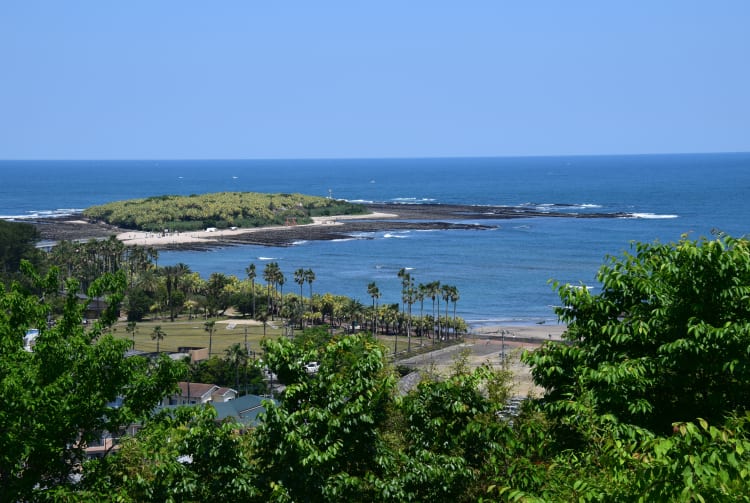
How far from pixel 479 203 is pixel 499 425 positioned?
180 m

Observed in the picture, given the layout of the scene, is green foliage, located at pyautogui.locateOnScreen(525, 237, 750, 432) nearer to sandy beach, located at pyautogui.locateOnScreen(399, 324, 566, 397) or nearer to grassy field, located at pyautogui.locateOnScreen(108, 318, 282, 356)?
sandy beach, located at pyautogui.locateOnScreen(399, 324, 566, 397)

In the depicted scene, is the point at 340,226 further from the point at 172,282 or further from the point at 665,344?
the point at 665,344

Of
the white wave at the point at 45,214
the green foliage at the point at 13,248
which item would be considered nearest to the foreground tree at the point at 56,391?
the green foliage at the point at 13,248

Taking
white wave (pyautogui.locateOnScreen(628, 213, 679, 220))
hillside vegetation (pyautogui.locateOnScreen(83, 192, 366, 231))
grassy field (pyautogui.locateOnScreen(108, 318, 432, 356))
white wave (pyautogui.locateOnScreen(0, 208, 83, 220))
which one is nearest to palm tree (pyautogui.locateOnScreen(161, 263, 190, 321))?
grassy field (pyautogui.locateOnScreen(108, 318, 432, 356))

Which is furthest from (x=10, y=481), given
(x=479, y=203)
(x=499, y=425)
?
(x=479, y=203)

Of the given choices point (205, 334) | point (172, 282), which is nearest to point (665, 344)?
point (205, 334)

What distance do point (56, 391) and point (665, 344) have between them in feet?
25.8

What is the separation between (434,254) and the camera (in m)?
108

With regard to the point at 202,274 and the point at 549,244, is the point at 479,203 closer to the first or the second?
the point at 549,244

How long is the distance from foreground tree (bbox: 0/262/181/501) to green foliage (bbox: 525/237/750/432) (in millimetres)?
5702

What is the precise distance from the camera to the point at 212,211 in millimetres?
153625

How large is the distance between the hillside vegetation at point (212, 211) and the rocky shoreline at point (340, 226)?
13.9ft

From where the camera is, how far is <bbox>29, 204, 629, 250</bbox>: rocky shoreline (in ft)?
421

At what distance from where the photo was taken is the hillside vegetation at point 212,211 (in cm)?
14738
